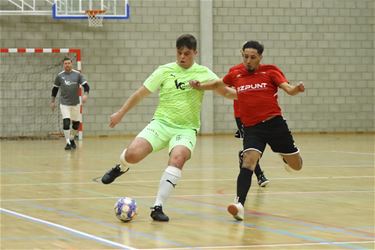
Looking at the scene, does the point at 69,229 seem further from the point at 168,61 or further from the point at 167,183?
the point at 168,61

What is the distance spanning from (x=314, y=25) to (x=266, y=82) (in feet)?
62.9

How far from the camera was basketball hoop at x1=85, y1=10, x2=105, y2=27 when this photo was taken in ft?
79.8

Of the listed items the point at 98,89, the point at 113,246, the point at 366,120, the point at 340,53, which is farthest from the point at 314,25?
the point at 113,246

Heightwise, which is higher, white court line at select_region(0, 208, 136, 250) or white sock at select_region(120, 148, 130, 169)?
white sock at select_region(120, 148, 130, 169)

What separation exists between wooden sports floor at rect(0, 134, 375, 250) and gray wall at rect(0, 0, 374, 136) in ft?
29.5

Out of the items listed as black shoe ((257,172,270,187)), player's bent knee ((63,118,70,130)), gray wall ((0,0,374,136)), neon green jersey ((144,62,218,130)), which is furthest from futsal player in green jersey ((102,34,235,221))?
gray wall ((0,0,374,136))

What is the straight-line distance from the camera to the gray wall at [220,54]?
2497cm

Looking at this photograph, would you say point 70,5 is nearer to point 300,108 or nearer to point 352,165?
point 300,108

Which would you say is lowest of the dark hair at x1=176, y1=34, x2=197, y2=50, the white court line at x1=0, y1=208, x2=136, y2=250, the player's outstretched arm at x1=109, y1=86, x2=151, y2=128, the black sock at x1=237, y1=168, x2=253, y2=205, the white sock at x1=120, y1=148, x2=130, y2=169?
the white court line at x1=0, y1=208, x2=136, y2=250

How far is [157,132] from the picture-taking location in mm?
8234

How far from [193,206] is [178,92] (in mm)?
1331

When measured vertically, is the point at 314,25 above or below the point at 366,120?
above

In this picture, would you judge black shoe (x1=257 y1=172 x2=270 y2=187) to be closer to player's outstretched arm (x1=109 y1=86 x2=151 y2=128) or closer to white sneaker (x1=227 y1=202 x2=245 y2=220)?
player's outstretched arm (x1=109 y1=86 x2=151 y2=128)

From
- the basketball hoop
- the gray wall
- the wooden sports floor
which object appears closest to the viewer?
the wooden sports floor
